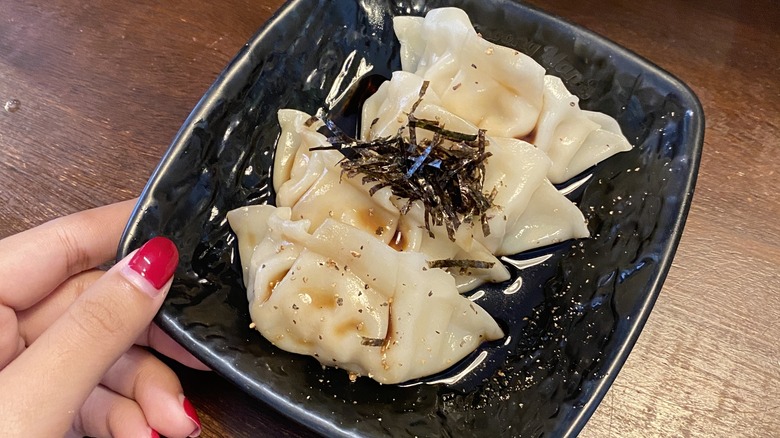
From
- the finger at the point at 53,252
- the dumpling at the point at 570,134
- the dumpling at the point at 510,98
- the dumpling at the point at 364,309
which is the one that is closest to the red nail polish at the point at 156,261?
the dumpling at the point at 364,309

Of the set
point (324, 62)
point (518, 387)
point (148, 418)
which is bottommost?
point (148, 418)

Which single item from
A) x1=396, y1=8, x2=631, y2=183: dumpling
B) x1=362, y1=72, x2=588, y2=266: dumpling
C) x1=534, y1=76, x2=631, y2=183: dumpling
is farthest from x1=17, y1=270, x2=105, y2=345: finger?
x1=534, y1=76, x2=631, y2=183: dumpling

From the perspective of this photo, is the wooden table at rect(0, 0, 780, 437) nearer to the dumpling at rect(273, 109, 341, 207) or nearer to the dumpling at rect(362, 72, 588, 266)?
the dumpling at rect(362, 72, 588, 266)

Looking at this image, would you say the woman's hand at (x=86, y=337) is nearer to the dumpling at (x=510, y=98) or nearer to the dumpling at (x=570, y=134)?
the dumpling at (x=510, y=98)

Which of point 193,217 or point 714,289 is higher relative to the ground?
point 193,217

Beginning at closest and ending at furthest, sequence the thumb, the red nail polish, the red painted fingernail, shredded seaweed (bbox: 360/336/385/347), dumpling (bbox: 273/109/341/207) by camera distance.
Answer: the thumb → the red nail polish → shredded seaweed (bbox: 360/336/385/347) → the red painted fingernail → dumpling (bbox: 273/109/341/207)

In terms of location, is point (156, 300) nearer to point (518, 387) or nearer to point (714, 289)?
point (518, 387)

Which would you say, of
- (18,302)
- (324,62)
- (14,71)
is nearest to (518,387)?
(324,62)

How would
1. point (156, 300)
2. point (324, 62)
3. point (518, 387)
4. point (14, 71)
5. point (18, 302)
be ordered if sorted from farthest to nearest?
point (14, 71), point (324, 62), point (18, 302), point (518, 387), point (156, 300)
